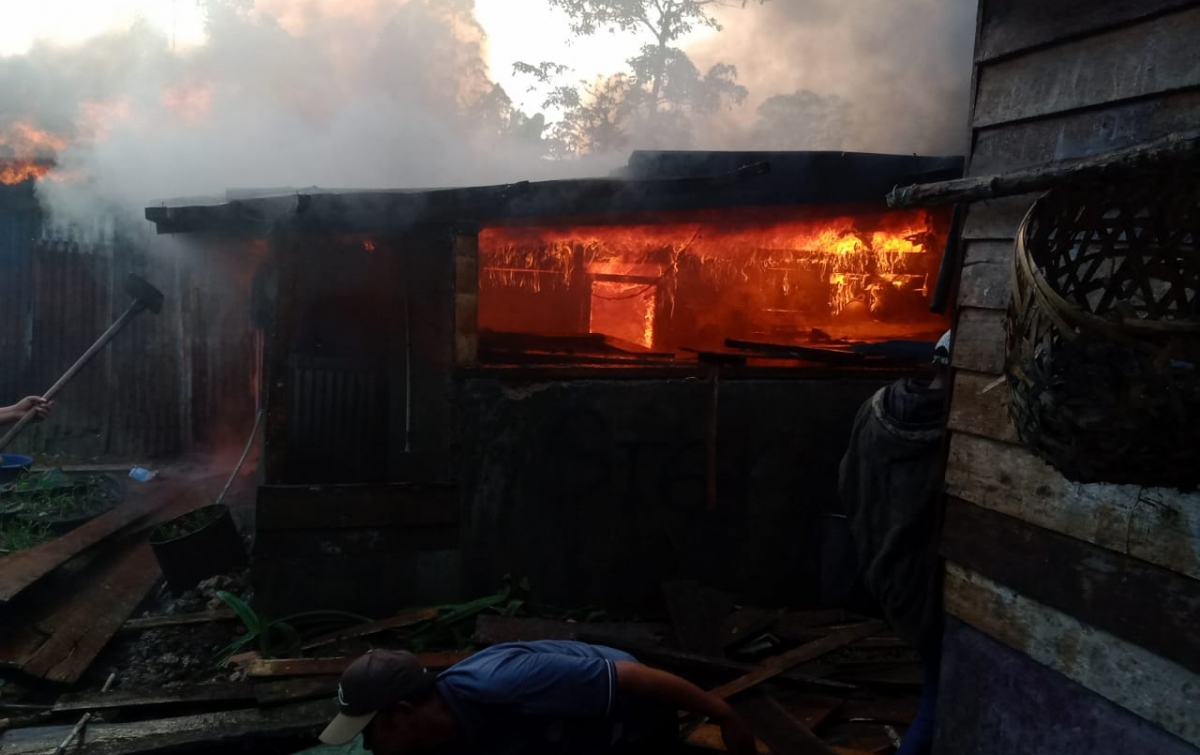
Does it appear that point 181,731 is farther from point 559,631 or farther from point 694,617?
point 694,617

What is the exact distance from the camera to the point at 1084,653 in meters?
2.54

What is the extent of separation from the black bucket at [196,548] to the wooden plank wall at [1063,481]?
6.32 meters

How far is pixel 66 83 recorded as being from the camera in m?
14.9

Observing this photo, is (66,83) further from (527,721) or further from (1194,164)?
(1194,164)

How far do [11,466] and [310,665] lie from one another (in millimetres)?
7092

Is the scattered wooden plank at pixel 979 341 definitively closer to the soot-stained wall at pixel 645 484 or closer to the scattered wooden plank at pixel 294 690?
the soot-stained wall at pixel 645 484

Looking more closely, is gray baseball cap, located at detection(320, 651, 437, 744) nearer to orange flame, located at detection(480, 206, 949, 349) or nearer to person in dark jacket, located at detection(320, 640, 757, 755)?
person in dark jacket, located at detection(320, 640, 757, 755)

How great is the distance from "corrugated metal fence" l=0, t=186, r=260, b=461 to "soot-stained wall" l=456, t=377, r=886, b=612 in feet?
25.8

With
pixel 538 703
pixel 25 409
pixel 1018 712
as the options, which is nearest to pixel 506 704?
pixel 538 703

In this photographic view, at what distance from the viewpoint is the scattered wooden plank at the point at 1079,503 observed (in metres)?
2.24

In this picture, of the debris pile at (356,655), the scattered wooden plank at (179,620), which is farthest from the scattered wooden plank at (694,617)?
the scattered wooden plank at (179,620)

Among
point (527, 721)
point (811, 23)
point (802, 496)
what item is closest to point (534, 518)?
point (802, 496)

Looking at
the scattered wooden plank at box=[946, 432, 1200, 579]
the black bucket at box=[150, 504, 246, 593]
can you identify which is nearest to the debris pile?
the black bucket at box=[150, 504, 246, 593]

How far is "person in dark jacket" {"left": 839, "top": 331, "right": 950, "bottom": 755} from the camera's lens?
333cm
